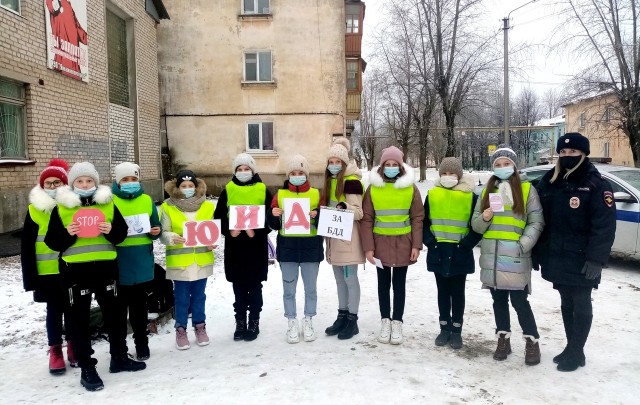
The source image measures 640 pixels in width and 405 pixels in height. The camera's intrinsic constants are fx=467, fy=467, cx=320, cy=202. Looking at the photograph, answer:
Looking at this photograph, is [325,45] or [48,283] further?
[325,45]

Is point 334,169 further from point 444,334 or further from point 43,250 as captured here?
point 43,250

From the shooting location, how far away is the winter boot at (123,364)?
4109 mm

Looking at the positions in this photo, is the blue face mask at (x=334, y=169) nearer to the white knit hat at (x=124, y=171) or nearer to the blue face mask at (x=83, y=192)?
the white knit hat at (x=124, y=171)

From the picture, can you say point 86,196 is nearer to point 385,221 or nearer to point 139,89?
point 385,221

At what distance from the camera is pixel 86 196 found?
12.5 feet

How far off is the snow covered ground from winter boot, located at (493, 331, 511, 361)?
0.26ft

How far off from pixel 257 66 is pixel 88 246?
15625mm

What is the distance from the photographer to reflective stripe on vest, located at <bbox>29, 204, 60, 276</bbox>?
399 cm

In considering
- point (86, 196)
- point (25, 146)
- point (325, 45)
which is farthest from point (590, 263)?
point (325, 45)

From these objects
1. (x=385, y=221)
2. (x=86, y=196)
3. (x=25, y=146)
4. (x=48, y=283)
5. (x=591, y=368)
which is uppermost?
(x=25, y=146)

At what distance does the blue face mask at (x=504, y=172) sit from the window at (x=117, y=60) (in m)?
11.9

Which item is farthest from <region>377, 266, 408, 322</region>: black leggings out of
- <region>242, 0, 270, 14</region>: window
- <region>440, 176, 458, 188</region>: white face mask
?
<region>242, 0, 270, 14</region>: window

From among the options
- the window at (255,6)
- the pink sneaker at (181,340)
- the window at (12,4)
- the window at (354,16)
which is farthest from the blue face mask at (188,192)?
the window at (354,16)

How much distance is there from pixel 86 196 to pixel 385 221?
268cm
